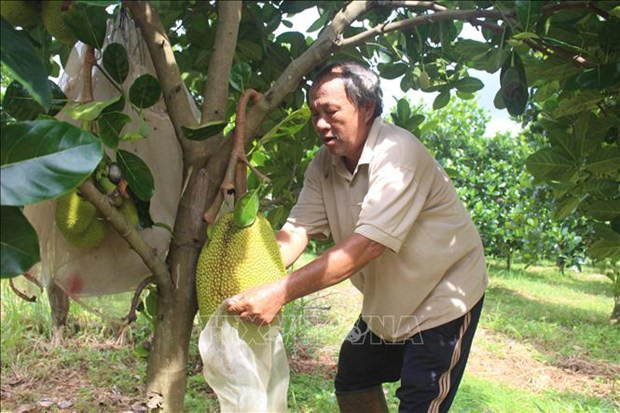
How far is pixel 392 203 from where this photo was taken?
4.08ft

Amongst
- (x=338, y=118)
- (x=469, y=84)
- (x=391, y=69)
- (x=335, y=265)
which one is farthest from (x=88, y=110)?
(x=469, y=84)

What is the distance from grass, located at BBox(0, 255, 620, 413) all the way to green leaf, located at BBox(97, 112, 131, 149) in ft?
4.69

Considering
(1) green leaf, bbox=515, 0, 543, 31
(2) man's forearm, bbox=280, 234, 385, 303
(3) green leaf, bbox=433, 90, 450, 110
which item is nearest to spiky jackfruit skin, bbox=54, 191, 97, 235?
(2) man's forearm, bbox=280, 234, 385, 303

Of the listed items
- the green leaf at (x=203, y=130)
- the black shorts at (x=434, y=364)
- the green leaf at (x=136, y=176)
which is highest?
the green leaf at (x=203, y=130)

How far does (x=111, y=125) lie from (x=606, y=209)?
1097 millimetres

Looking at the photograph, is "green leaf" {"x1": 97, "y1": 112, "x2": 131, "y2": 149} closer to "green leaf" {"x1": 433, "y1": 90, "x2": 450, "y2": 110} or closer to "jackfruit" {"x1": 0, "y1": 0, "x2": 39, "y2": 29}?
"jackfruit" {"x1": 0, "y1": 0, "x2": 39, "y2": 29}

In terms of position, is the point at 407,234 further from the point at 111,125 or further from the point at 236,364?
the point at 111,125

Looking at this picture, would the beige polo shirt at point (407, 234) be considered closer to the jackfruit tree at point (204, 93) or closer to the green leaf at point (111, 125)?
the jackfruit tree at point (204, 93)

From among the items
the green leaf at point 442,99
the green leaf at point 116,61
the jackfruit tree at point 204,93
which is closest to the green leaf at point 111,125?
the jackfruit tree at point 204,93

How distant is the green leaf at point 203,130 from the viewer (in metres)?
0.91

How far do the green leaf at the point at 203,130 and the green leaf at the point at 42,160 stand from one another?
33 centimetres

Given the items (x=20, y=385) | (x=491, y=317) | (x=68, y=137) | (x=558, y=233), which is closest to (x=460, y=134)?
(x=558, y=233)

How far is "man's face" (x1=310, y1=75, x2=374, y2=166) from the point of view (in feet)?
4.37

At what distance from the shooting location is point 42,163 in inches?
22.2
